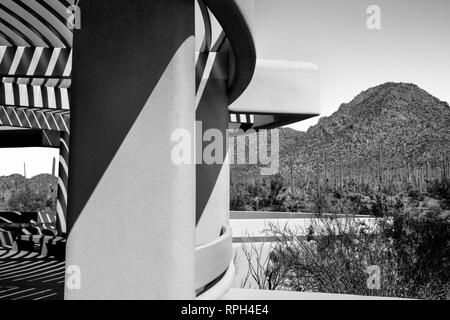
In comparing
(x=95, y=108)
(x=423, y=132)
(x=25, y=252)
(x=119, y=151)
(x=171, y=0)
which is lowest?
(x=25, y=252)

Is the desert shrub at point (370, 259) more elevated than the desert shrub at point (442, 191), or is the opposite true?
the desert shrub at point (442, 191)

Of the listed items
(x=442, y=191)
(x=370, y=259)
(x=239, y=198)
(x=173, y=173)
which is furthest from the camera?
(x=239, y=198)

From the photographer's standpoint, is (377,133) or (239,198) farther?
(377,133)

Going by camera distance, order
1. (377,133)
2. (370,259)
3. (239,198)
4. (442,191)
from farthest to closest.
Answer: (377,133)
(239,198)
(442,191)
(370,259)

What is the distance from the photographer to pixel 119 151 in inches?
143

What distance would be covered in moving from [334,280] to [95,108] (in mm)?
4596

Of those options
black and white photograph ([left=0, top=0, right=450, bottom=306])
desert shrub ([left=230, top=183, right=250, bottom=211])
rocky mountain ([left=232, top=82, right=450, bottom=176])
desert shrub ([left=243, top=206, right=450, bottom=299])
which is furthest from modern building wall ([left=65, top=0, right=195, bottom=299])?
rocky mountain ([left=232, top=82, right=450, bottom=176])

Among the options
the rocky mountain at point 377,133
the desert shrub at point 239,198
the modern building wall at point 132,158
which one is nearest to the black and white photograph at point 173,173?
the modern building wall at point 132,158

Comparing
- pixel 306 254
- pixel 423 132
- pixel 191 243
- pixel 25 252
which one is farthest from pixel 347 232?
pixel 423 132

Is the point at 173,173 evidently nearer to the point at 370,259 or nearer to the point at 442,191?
the point at 370,259

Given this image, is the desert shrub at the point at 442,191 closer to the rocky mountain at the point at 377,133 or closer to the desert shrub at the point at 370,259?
the desert shrub at the point at 370,259

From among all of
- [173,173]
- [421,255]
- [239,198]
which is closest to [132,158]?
[173,173]

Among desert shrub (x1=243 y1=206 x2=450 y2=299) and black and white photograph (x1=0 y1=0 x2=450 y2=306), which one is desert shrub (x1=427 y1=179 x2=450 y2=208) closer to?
black and white photograph (x1=0 y1=0 x2=450 y2=306)
